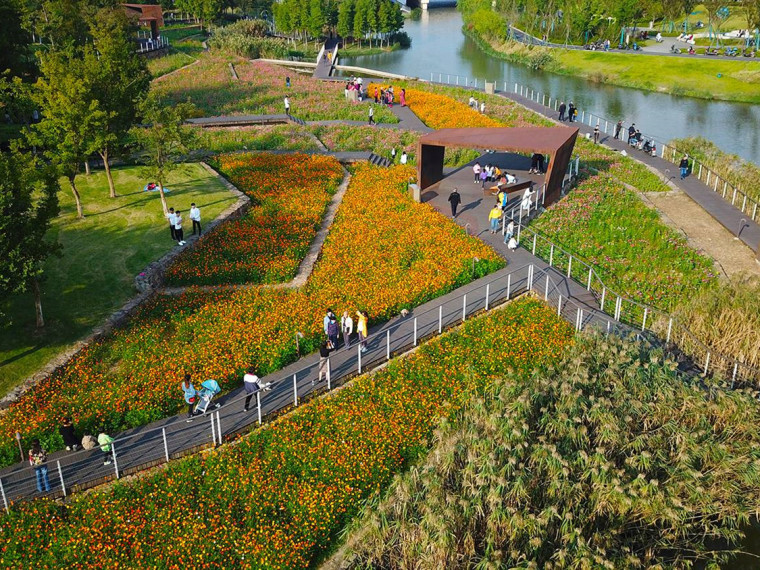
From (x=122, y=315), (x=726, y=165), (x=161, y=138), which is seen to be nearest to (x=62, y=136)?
(x=161, y=138)

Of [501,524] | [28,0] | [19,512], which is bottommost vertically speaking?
[19,512]

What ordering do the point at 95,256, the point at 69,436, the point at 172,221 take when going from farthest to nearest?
the point at 172,221
the point at 95,256
the point at 69,436

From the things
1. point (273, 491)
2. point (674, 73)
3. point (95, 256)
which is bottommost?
point (273, 491)

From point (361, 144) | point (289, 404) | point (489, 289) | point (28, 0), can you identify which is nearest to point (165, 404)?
point (289, 404)

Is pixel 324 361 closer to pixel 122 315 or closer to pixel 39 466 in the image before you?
pixel 39 466

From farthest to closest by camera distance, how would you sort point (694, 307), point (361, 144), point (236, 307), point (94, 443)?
point (361, 144)
point (236, 307)
point (694, 307)
point (94, 443)

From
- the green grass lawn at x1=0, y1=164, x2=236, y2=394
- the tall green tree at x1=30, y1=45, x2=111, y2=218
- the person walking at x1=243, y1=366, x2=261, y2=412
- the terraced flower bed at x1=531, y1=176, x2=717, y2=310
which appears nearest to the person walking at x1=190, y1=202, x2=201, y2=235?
the green grass lawn at x1=0, y1=164, x2=236, y2=394

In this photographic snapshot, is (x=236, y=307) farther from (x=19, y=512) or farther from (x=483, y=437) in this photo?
(x=483, y=437)
